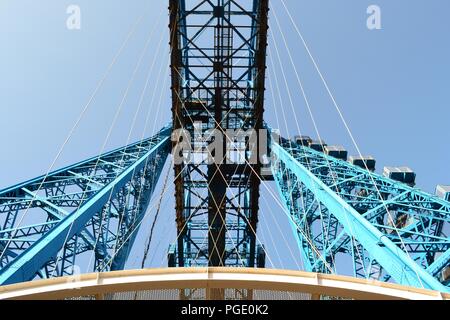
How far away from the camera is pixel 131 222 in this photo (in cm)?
2025

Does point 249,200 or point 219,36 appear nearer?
point 219,36

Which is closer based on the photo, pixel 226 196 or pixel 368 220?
pixel 368 220

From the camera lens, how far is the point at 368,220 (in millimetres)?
15688

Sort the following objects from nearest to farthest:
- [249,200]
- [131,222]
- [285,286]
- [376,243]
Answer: [285,286] → [376,243] → [131,222] → [249,200]

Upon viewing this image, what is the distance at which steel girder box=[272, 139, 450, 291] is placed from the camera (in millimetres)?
11852

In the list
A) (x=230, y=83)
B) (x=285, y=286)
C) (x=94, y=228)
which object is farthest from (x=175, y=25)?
(x=285, y=286)

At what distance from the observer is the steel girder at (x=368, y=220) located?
1185 cm

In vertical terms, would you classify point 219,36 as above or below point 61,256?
above

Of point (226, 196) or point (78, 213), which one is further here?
point (226, 196)

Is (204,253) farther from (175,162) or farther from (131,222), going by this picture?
(131,222)
